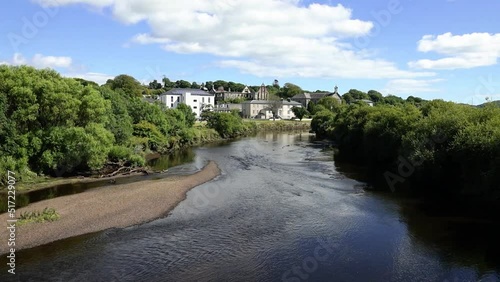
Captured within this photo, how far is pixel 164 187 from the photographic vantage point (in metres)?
39.0

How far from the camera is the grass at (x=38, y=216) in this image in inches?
1051

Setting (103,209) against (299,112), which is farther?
(299,112)

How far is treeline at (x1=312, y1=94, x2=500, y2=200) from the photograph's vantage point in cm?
3216

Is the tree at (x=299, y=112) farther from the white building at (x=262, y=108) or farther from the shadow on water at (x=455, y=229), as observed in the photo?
the shadow on water at (x=455, y=229)

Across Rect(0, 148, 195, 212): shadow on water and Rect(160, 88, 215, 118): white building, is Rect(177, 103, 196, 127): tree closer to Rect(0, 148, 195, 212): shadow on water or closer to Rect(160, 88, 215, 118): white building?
Rect(160, 88, 215, 118): white building

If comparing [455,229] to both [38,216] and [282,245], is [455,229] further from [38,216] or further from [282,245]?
[38,216]

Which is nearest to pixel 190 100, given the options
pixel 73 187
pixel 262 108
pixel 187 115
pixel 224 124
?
pixel 224 124

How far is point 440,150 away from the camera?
37531 mm

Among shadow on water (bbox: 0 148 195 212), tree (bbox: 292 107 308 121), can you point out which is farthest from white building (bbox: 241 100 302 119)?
shadow on water (bbox: 0 148 195 212)

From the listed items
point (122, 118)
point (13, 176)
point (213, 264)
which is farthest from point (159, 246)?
point (122, 118)

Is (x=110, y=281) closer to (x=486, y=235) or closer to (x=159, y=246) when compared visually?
(x=159, y=246)

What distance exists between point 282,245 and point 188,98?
11344 centimetres

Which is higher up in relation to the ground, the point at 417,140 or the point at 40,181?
the point at 417,140

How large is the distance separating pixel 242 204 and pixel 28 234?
1630cm
